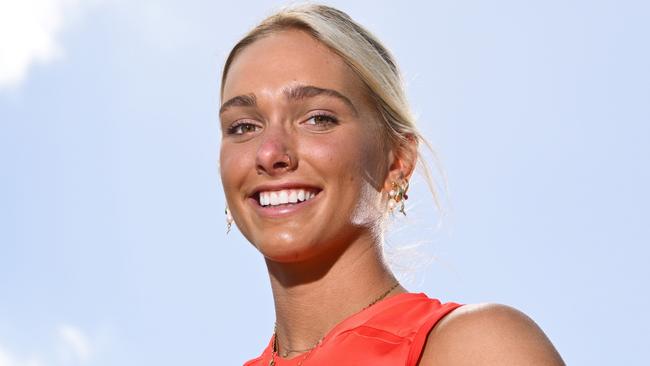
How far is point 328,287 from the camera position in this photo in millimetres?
3436

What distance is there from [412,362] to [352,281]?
18.5 inches

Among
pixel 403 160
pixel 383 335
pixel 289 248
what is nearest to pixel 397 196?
pixel 403 160

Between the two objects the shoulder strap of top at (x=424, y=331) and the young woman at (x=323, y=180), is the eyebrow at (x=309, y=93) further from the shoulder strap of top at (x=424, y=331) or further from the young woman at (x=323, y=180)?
the shoulder strap of top at (x=424, y=331)

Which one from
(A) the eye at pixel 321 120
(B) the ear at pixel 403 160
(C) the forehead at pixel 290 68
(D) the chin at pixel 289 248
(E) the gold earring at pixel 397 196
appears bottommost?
(D) the chin at pixel 289 248

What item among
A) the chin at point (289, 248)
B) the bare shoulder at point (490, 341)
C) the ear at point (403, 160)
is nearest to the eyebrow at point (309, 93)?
the ear at point (403, 160)

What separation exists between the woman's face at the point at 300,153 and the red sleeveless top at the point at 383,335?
0.27 m

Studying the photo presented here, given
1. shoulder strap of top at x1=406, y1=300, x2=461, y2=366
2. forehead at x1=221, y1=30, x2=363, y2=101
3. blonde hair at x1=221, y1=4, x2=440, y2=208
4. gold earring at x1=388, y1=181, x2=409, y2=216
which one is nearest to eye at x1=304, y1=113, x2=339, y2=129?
forehead at x1=221, y1=30, x2=363, y2=101

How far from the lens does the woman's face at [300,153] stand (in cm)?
333

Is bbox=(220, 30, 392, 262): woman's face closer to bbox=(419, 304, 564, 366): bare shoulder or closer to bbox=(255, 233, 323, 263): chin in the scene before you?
bbox=(255, 233, 323, 263): chin

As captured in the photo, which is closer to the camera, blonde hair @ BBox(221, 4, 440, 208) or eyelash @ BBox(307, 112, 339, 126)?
eyelash @ BBox(307, 112, 339, 126)

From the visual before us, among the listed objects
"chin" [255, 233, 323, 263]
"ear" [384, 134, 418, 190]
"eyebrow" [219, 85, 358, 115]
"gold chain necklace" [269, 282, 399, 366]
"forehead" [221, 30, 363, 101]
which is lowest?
"gold chain necklace" [269, 282, 399, 366]

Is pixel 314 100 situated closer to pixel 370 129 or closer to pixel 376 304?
pixel 370 129

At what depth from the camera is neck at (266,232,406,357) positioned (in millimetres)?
3428

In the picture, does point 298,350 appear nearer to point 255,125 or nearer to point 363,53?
point 255,125
